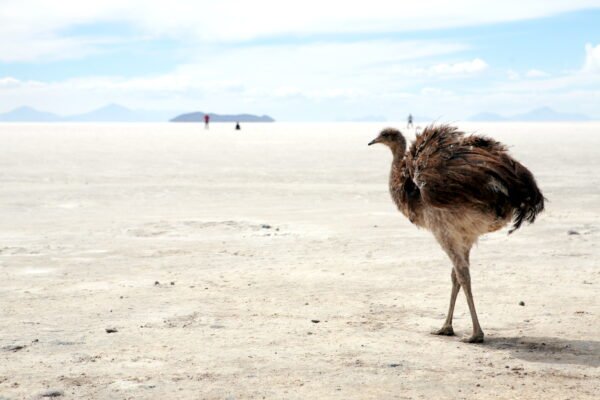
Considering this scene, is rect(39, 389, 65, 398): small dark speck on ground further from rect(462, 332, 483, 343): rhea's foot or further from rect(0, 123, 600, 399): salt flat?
rect(462, 332, 483, 343): rhea's foot

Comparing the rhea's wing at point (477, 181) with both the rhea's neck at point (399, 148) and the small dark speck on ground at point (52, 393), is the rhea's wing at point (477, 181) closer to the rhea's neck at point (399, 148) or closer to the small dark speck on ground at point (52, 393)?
the rhea's neck at point (399, 148)

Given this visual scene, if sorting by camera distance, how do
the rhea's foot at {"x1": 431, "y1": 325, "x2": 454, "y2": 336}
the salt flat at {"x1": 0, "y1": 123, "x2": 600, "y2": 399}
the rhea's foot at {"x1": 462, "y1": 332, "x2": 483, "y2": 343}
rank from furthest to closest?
the rhea's foot at {"x1": 431, "y1": 325, "x2": 454, "y2": 336} → the rhea's foot at {"x1": 462, "y1": 332, "x2": 483, "y2": 343} → the salt flat at {"x1": 0, "y1": 123, "x2": 600, "y2": 399}

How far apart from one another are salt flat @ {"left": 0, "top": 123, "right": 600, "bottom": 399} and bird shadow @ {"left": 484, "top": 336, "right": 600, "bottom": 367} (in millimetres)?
27

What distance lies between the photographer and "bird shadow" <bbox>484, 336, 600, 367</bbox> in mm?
6973

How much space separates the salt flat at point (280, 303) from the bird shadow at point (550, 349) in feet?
0.09

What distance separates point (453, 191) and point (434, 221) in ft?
1.55

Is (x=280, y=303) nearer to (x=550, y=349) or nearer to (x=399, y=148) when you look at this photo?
(x=399, y=148)

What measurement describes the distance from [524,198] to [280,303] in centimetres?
305

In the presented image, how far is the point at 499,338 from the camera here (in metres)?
7.76

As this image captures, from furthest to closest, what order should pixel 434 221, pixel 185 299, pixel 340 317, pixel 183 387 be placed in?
pixel 185 299, pixel 340 317, pixel 434 221, pixel 183 387

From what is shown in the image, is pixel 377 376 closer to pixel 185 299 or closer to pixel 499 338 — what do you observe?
pixel 499 338

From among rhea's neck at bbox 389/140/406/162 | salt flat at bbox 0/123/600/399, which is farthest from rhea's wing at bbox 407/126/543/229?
salt flat at bbox 0/123/600/399

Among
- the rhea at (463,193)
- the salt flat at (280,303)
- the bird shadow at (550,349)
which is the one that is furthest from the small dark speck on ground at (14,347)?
the bird shadow at (550,349)

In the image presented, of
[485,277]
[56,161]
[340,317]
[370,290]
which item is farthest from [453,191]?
[56,161]
